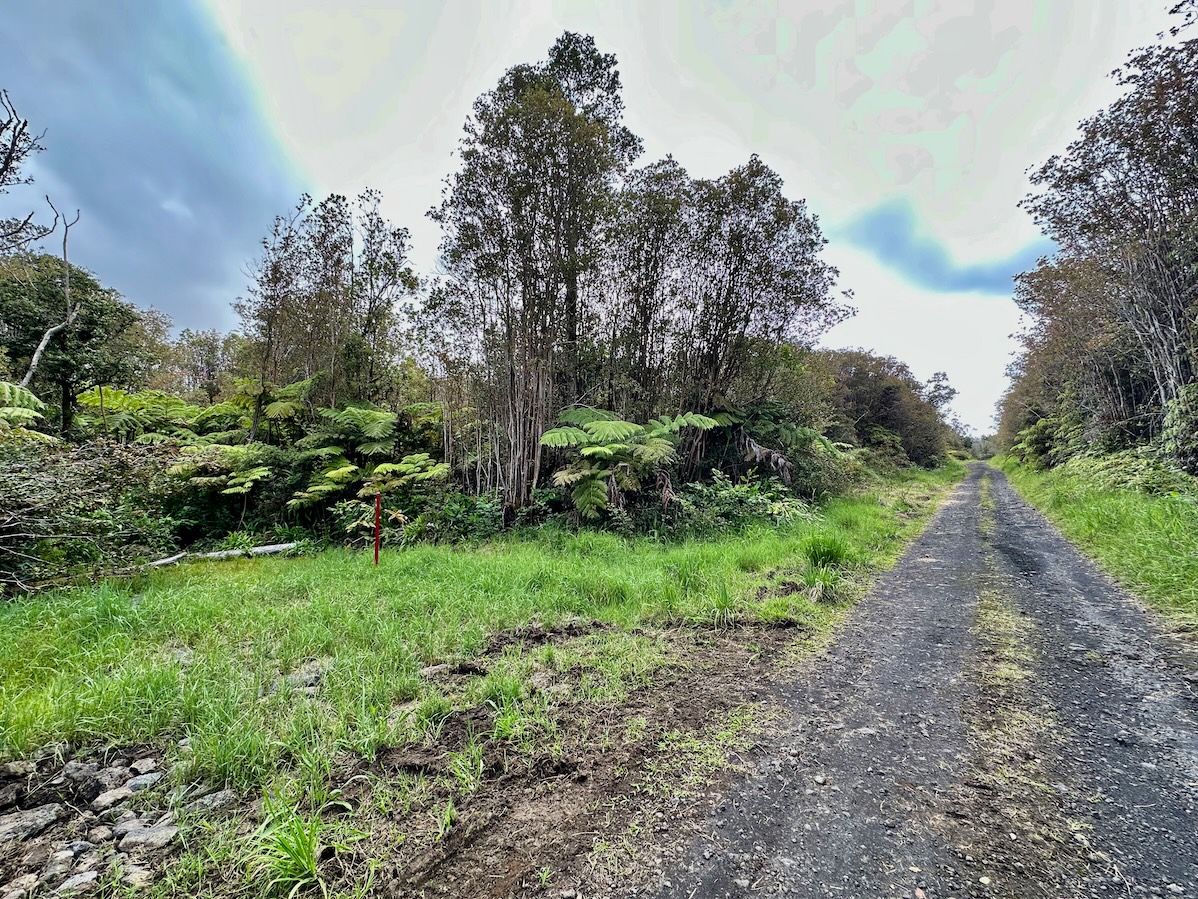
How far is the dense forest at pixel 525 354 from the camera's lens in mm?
7133

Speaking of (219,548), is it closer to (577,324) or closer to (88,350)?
(88,350)

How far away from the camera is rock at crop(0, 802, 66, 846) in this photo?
1.64m

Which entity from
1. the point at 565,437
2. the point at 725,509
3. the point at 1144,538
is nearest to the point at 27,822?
the point at 565,437

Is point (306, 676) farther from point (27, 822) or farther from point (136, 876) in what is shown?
point (136, 876)

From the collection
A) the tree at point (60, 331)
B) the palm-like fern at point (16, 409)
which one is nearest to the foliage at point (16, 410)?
the palm-like fern at point (16, 409)

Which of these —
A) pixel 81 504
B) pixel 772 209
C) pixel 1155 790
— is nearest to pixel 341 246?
pixel 81 504

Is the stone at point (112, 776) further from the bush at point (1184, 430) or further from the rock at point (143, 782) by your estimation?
the bush at point (1184, 430)

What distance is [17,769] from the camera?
1.93 meters

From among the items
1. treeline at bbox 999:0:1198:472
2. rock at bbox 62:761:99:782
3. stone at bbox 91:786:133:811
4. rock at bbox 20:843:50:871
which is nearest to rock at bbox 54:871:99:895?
rock at bbox 20:843:50:871

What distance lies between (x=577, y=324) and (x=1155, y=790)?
25.8ft

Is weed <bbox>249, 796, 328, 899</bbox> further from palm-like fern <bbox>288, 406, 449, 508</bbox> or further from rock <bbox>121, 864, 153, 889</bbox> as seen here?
palm-like fern <bbox>288, 406, 449, 508</bbox>

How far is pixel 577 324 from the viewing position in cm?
823

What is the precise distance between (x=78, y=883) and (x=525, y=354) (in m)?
6.87

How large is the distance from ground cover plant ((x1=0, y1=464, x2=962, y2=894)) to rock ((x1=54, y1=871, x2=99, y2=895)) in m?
0.23
